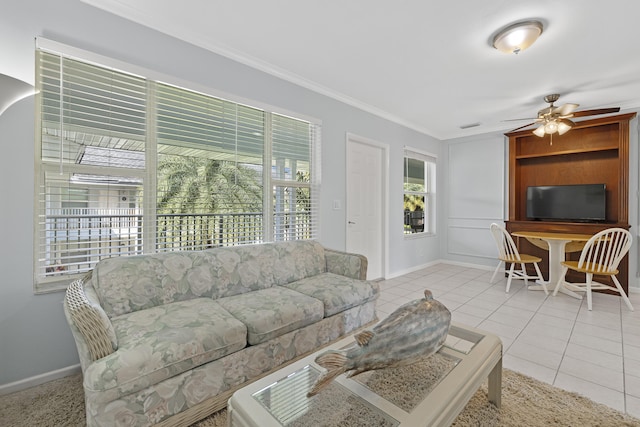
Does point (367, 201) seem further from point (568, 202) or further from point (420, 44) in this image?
point (568, 202)

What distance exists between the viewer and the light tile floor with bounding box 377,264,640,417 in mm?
1879

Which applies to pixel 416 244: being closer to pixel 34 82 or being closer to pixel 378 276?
pixel 378 276

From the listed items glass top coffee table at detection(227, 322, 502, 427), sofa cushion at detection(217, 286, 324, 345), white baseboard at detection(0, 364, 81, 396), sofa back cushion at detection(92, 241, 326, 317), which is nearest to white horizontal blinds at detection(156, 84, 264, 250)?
sofa back cushion at detection(92, 241, 326, 317)

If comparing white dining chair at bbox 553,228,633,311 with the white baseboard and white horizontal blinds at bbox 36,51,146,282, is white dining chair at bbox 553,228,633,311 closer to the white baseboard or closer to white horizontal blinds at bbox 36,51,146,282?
white horizontal blinds at bbox 36,51,146,282

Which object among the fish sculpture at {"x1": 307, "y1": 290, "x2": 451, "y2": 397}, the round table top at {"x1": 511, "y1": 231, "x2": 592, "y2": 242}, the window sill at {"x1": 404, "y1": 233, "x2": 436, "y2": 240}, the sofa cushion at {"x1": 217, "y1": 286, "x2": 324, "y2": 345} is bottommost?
the sofa cushion at {"x1": 217, "y1": 286, "x2": 324, "y2": 345}

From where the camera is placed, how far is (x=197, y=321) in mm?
1605

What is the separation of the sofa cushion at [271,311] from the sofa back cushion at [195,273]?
18cm

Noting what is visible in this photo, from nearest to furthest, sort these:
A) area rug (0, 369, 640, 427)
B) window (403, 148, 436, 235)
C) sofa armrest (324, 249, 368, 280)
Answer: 1. area rug (0, 369, 640, 427)
2. sofa armrest (324, 249, 368, 280)
3. window (403, 148, 436, 235)

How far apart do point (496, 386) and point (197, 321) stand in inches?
66.8

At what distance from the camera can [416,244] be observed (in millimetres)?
5051

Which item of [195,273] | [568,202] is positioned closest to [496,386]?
[195,273]

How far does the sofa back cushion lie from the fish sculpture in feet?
4.06

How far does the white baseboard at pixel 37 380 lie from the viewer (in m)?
1.73

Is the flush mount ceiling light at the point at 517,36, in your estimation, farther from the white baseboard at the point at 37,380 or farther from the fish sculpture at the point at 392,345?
the white baseboard at the point at 37,380
